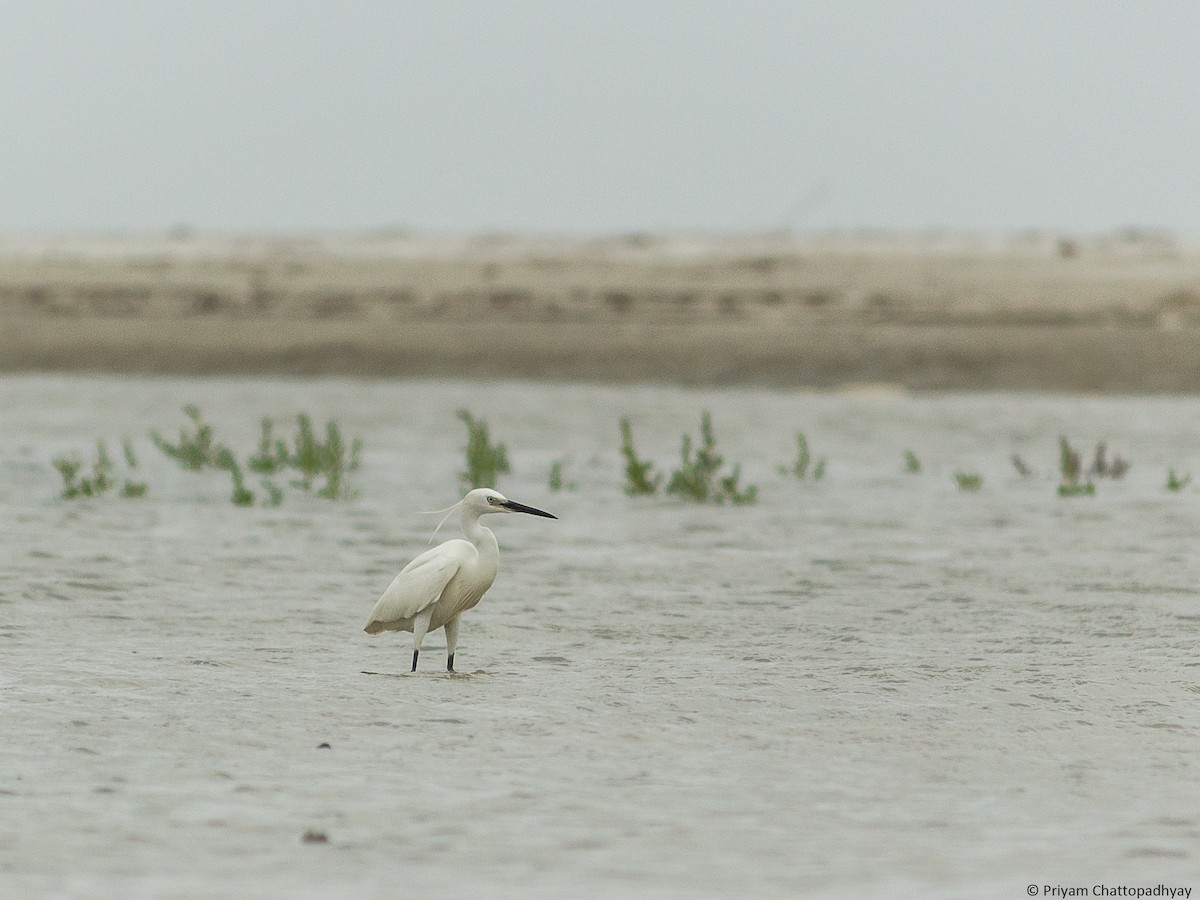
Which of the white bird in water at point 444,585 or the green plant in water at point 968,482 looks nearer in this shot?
the white bird in water at point 444,585

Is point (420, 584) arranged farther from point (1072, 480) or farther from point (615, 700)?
point (1072, 480)

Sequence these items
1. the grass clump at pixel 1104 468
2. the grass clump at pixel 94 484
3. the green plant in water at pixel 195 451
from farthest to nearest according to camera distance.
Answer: the green plant in water at pixel 195 451
the grass clump at pixel 1104 468
the grass clump at pixel 94 484

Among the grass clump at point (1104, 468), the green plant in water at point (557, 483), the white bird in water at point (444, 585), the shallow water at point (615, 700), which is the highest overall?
the grass clump at point (1104, 468)

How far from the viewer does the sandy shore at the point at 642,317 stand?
1070 inches

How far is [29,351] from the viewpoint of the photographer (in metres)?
30.2

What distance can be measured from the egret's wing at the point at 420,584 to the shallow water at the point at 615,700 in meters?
0.29

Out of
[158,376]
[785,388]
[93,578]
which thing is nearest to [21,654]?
[93,578]

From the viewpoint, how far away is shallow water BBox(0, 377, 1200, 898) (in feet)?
15.8

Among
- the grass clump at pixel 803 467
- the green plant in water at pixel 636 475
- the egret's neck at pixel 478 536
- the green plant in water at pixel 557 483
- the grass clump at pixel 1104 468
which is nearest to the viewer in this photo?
the egret's neck at pixel 478 536

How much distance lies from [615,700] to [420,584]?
97cm

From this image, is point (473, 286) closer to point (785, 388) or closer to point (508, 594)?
point (785, 388)

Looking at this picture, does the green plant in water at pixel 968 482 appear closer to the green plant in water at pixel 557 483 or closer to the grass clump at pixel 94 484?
the green plant in water at pixel 557 483

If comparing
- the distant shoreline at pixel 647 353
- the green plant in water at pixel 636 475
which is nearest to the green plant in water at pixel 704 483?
the green plant in water at pixel 636 475

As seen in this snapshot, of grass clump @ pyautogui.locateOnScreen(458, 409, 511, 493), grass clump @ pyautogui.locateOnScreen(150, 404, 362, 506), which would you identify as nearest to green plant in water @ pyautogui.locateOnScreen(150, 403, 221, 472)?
grass clump @ pyautogui.locateOnScreen(150, 404, 362, 506)
